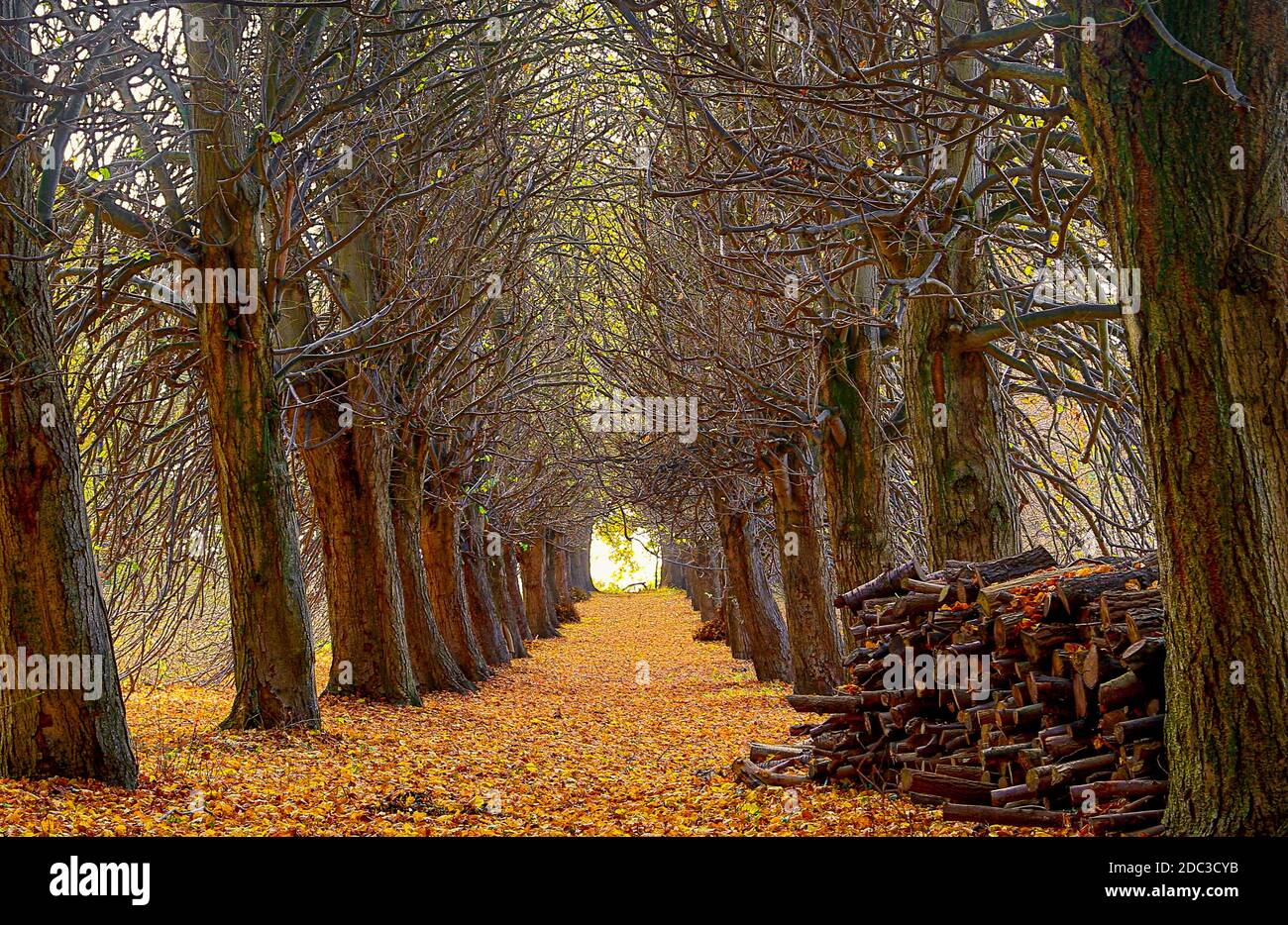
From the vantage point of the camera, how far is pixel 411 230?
43.2 feet

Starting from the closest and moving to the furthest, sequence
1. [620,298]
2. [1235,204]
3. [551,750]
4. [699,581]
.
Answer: [1235,204] → [551,750] → [620,298] → [699,581]

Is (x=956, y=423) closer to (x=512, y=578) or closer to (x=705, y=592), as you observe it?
(x=512, y=578)

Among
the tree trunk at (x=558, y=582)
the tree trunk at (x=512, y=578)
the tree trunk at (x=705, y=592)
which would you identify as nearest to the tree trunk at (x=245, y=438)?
the tree trunk at (x=512, y=578)

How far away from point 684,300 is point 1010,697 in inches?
298

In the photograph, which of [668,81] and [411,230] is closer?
[668,81]

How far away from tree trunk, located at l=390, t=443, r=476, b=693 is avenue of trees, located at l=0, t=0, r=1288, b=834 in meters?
0.06

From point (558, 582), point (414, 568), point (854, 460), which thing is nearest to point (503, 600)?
point (414, 568)

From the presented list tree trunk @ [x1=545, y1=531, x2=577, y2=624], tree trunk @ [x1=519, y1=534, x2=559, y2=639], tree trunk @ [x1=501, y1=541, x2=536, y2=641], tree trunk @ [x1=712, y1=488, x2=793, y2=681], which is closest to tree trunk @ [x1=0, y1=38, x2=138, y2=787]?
tree trunk @ [x1=712, y1=488, x2=793, y2=681]

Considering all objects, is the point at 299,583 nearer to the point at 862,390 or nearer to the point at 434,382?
the point at 434,382

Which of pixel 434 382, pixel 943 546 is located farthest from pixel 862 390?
pixel 434 382

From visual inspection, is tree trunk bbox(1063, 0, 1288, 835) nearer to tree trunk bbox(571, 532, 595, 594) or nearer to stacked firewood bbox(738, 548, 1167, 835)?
stacked firewood bbox(738, 548, 1167, 835)

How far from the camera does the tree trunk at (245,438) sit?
1002cm

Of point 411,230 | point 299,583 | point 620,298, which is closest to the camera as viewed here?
point 299,583
